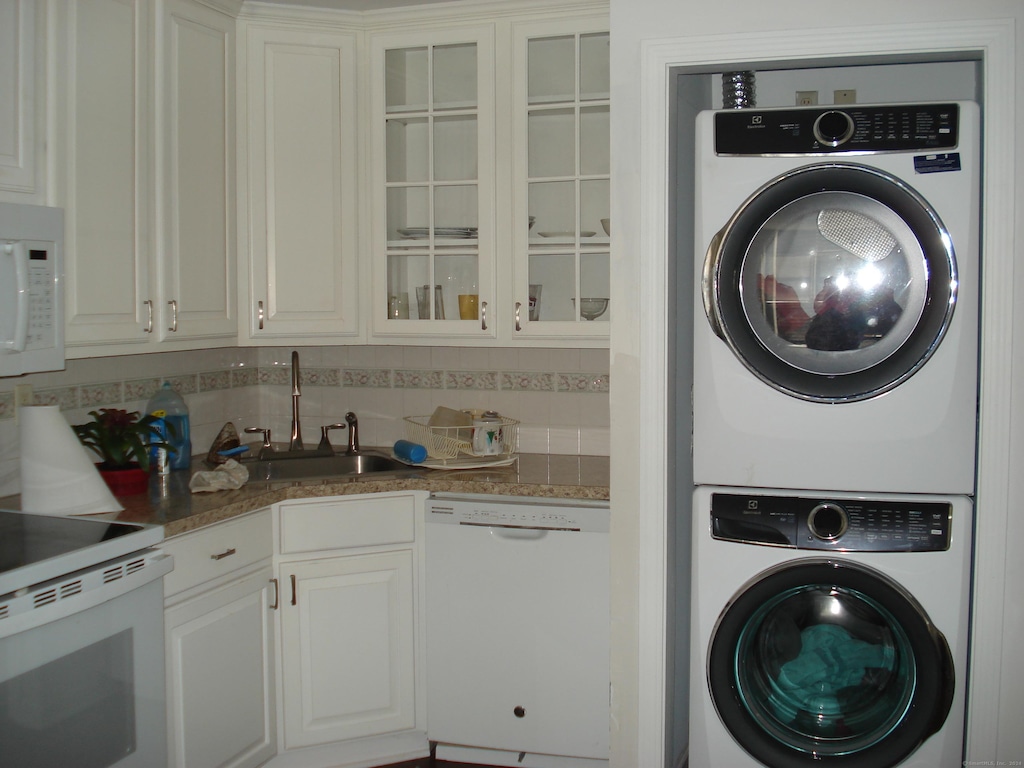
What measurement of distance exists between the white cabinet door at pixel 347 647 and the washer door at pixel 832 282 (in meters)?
1.27

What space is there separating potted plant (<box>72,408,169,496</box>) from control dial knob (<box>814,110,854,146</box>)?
1835mm

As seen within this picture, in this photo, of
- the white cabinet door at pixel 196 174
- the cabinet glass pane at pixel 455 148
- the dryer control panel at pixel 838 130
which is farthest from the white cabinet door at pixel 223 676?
the dryer control panel at pixel 838 130

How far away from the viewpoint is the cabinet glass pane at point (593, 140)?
268 centimetres

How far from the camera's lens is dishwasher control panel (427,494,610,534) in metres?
2.41

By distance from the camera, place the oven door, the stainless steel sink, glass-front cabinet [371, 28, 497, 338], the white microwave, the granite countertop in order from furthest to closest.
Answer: the stainless steel sink < glass-front cabinet [371, 28, 497, 338] < the granite countertop < the white microwave < the oven door

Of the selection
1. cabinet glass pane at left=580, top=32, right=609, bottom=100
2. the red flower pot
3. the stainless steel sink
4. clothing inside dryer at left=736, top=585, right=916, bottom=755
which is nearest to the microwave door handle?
the red flower pot

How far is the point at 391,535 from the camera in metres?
2.54

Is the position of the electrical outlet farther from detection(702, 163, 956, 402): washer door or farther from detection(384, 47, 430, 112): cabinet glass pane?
detection(702, 163, 956, 402): washer door

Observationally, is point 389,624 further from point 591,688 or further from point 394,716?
point 591,688

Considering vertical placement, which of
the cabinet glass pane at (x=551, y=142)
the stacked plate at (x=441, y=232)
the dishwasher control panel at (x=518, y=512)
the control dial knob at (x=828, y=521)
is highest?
the cabinet glass pane at (x=551, y=142)

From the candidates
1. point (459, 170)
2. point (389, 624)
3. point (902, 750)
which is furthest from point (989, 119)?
point (389, 624)

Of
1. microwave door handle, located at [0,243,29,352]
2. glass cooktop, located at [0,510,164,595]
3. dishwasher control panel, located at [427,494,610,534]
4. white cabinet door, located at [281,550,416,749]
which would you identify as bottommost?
white cabinet door, located at [281,550,416,749]

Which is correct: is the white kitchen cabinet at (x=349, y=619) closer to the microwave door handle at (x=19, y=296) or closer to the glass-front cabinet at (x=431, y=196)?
the glass-front cabinet at (x=431, y=196)

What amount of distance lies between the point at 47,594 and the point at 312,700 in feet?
3.40
